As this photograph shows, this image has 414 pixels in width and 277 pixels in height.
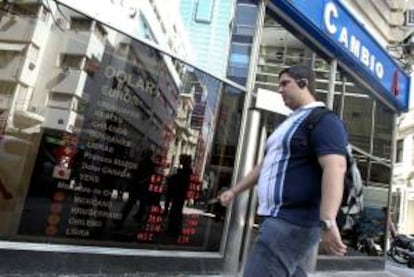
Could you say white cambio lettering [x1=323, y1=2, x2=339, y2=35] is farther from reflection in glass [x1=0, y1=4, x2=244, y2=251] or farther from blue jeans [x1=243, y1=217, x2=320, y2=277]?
blue jeans [x1=243, y1=217, x2=320, y2=277]

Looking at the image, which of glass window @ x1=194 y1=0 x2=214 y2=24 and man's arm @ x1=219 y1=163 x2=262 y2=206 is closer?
man's arm @ x1=219 y1=163 x2=262 y2=206

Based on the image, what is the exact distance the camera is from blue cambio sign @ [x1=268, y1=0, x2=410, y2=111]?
333 inches

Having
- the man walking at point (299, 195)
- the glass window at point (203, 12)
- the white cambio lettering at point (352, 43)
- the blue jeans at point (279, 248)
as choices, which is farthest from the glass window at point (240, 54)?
the blue jeans at point (279, 248)

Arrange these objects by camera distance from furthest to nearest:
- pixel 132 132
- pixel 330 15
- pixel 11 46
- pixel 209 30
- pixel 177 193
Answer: pixel 330 15, pixel 209 30, pixel 177 193, pixel 132 132, pixel 11 46

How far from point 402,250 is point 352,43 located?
32.7 feet

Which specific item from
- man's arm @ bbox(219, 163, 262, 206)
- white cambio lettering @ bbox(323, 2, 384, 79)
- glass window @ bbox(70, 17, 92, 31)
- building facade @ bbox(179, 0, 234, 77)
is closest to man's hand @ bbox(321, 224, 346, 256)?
man's arm @ bbox(219, 163, 262, 206)

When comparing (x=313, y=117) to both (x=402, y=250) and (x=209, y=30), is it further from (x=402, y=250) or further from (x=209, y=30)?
(x=402, y=250)

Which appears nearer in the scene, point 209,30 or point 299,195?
point 299,195

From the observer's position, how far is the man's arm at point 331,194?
291 cm

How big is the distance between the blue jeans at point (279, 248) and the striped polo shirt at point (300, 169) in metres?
0.04

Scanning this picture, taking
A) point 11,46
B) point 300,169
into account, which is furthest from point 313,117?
point 11,46

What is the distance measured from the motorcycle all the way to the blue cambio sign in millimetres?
6368

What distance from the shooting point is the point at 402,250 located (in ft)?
59.6

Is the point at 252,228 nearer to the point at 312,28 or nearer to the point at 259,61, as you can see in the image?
the point at 259,61
